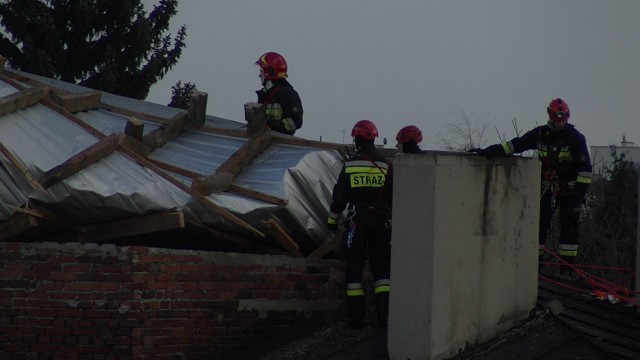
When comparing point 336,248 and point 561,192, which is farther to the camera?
point 561,192

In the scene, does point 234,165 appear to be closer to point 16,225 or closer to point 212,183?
point 212,183

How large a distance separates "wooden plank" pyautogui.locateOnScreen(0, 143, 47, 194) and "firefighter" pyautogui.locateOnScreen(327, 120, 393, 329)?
2621 mm

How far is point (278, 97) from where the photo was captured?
1187 centimetres

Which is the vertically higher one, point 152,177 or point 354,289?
point 152,177

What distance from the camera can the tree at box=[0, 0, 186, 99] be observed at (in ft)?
68.5

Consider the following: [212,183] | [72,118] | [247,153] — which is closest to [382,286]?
[212,183]

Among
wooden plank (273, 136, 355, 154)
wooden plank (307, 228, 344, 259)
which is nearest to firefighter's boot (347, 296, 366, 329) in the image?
wooden plank (307, 228, 344, 259)

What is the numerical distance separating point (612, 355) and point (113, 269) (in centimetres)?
425

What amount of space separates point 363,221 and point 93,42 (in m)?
13.8

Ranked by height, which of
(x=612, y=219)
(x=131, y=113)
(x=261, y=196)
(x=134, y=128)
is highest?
(x=131, y=113)

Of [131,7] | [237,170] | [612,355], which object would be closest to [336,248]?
[237,170]

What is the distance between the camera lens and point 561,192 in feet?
37.3

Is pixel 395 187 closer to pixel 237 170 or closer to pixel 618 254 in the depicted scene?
pixel 237 170

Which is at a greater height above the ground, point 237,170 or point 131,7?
point 131,7
